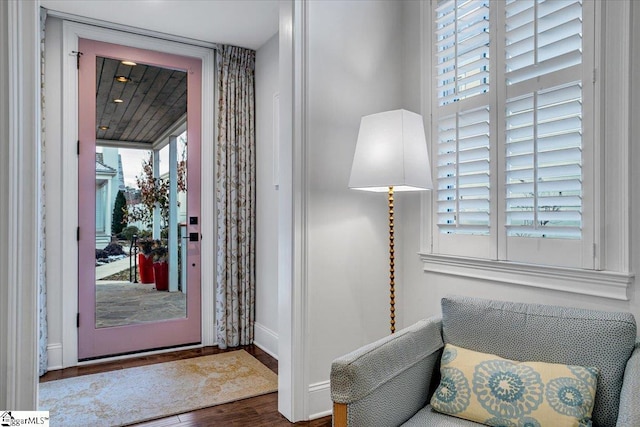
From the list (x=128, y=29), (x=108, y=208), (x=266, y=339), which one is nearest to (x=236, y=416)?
(x=266, y=339)

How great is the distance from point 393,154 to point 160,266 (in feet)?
8.28

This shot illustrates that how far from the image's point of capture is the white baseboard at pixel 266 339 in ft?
11.4

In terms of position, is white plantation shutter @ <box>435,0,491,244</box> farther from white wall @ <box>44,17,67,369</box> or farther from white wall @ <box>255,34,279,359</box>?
white wall @ <box>44,17,67,369</box>

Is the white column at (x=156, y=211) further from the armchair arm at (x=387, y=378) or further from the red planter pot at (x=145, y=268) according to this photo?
the armchair arm at (x=387, y=378)

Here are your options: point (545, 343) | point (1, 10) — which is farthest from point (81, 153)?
point (545, 343)

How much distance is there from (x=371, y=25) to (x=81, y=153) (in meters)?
2.41

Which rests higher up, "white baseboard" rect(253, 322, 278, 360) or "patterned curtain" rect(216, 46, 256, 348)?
"patterned curtain" rect(216, 46, 256, 348)

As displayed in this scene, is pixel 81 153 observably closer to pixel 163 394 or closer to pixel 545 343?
pixel 163 394

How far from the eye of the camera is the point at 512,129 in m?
2.02

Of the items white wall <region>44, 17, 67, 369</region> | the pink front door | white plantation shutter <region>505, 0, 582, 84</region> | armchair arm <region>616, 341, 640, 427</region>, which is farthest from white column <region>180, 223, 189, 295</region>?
armchair arm <region>616, 341, 640, 427</region>

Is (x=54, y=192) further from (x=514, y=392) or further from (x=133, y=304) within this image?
(x=514, y=392)

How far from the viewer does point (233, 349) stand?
367cm

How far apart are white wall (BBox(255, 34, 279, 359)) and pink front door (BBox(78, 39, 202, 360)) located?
1.76 ft

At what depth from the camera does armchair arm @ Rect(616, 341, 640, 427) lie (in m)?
1.18
